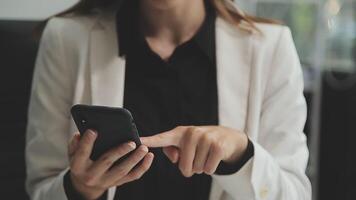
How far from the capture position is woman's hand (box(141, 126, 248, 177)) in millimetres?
579

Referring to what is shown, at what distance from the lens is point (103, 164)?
568mm

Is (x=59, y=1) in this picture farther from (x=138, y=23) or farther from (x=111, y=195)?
(x=111, y=195)

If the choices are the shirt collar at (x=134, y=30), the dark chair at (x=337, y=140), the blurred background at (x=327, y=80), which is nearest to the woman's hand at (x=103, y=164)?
the shirt collar at (x=134, y=30)

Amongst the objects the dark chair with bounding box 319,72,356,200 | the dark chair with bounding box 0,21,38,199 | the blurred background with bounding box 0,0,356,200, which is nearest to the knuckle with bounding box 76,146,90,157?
the dark chair with bounding box 0,21,38,199

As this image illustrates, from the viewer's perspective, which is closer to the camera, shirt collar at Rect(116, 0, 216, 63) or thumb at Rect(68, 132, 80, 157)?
thumb at Rect(68, 132, 80, 157)

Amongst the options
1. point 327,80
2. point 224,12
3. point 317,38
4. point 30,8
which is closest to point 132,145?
point 224,12

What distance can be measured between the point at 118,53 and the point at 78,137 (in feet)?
0.79

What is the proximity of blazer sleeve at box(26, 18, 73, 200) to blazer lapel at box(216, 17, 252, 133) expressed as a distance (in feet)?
0.87

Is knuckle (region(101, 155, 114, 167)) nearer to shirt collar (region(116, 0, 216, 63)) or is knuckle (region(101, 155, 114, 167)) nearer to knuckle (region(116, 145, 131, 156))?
knuckle (region(116, 145, 131, 156))

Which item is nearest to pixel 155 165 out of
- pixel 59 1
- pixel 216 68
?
pixel 216 68

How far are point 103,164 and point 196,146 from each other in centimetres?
12

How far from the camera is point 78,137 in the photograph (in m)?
0.58

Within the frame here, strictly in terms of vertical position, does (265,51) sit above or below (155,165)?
above

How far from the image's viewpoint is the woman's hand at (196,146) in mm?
579
